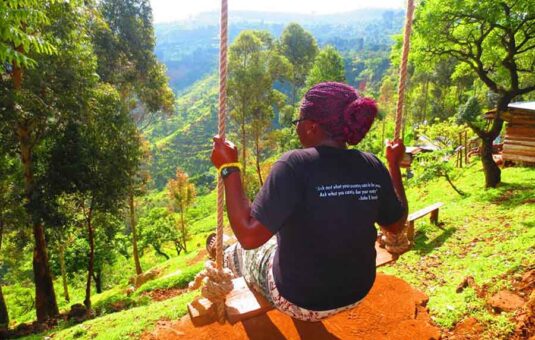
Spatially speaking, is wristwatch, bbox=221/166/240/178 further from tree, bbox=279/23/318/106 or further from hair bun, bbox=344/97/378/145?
tree, bbox=279/23/318/106

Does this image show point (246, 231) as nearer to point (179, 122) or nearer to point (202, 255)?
point (202, 255)

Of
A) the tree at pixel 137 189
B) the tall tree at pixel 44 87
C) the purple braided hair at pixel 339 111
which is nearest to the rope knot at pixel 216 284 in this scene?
the purple braided hair at pixel 339 111

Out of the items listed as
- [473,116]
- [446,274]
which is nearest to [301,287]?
[446,274]

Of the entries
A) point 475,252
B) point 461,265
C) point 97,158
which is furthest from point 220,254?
point 97,158

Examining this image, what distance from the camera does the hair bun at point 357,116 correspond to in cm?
231

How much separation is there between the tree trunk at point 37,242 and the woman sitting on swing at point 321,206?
8836 millimetres

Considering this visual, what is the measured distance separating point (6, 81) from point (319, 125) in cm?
926

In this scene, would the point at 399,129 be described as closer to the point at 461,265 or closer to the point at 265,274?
the point at 265,274

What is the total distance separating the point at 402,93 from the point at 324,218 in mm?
1749

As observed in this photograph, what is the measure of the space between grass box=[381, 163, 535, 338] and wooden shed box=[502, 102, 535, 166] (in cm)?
324

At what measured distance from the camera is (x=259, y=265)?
9.95ft

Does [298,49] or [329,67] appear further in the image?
[298,49]

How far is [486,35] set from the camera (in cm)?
1155

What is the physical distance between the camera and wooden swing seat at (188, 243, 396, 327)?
296 centimetres
